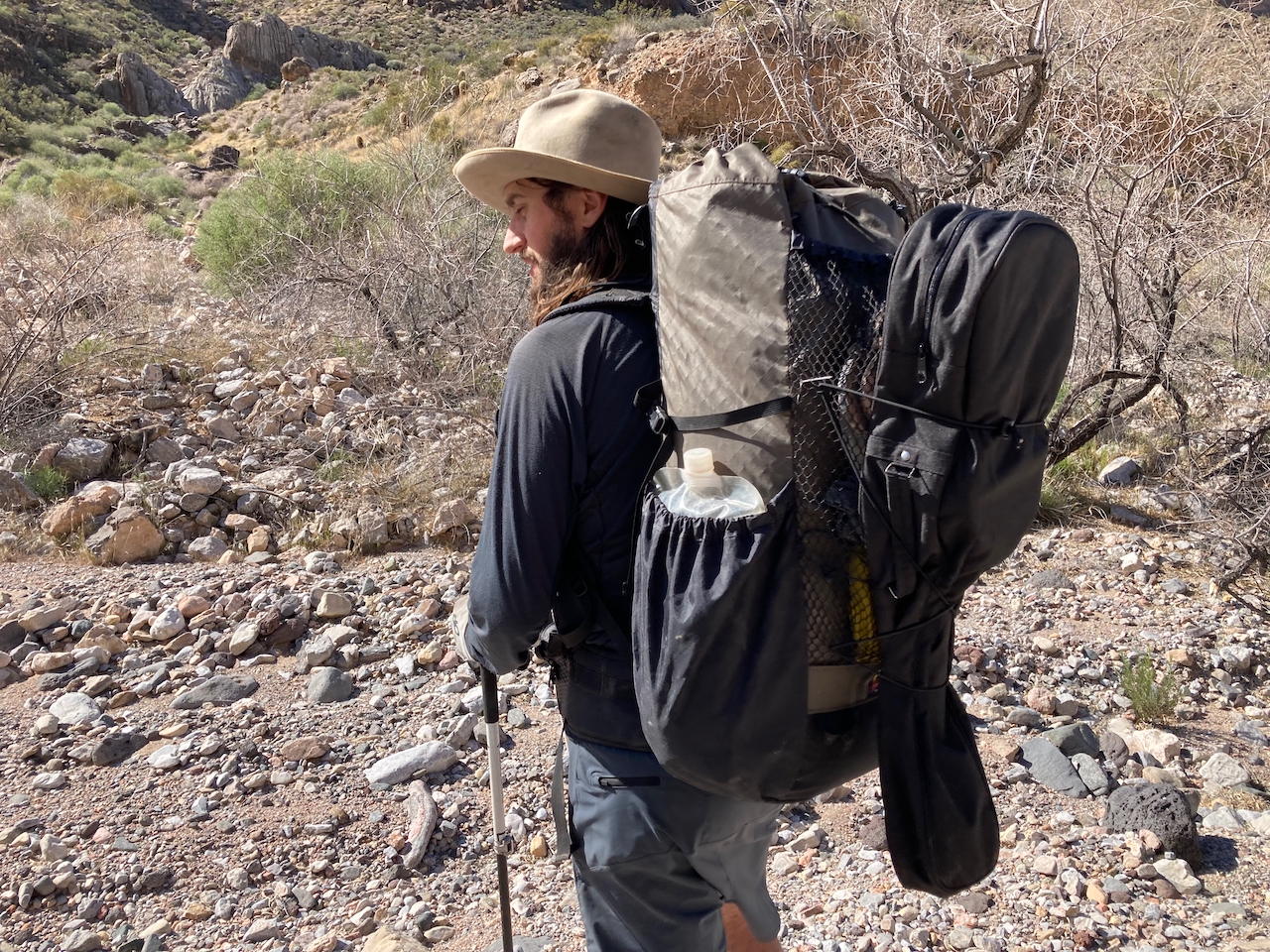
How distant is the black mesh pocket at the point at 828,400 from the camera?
115 cm

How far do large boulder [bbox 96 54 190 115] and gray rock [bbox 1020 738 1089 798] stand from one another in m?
32.6

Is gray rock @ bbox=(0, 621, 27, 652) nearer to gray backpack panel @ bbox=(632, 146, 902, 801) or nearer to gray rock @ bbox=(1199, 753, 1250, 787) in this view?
gray backpack panel @ bbox=(632, 146, 902, 801)

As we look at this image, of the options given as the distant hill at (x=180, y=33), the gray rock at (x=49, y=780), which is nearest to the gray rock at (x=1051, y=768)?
the gray rock at (x=49, y=780)

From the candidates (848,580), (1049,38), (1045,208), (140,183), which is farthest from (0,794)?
(140,183)

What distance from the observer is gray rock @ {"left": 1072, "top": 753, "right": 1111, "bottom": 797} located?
2.66 m

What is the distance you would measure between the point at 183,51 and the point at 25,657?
37767 mm

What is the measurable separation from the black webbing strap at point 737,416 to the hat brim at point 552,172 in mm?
493

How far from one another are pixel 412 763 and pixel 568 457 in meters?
1.79

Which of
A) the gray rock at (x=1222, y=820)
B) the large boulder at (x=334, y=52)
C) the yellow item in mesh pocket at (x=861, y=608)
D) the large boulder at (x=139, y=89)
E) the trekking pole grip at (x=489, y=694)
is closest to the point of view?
the yellow item in mesh pocket at (x=861, y=608)

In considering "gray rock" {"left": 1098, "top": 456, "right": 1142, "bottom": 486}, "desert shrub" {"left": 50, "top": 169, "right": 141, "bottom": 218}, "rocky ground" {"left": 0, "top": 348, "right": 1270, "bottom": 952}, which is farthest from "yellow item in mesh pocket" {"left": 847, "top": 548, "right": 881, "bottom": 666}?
"desert shrub" {"left": 50, "top": 169, "right": 141, "bottom": 218}

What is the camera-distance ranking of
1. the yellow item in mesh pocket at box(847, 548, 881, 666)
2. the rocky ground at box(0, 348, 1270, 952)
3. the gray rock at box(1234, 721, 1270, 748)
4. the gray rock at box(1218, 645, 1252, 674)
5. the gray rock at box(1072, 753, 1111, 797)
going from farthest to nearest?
the gray rock at box(1218, 645, 1252, 674) → the gray rock at box(1234, 721, 1270, 748) → the gray rock at box(1072, 753, 1111, 797) → the rocky ground at box(0, 348, 1270, 952) → the yellow item in mesh pocket at box(847, 548, 881, 666)

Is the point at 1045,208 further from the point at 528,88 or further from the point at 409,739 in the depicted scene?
the point at 528,88

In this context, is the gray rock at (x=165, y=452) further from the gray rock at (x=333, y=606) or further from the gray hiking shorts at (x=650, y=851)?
the gray hiking shorts at (x=650, y=851)

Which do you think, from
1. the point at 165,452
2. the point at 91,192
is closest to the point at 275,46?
the point at 91,192
